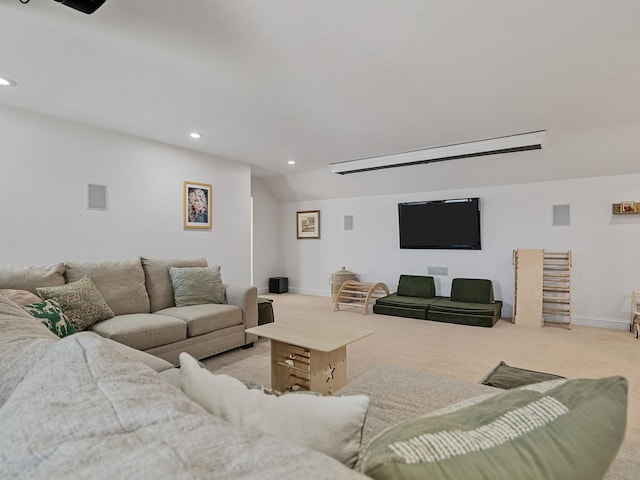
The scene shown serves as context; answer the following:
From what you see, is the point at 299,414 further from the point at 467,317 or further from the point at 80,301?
the point at 467,317

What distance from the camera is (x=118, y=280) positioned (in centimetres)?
329

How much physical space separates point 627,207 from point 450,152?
93.2 inches

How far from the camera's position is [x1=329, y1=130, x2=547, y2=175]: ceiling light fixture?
431 cm

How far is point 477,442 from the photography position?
56cm

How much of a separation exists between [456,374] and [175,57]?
3.38 metres

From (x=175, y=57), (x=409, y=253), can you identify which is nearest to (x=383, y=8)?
(x=175, y=57)

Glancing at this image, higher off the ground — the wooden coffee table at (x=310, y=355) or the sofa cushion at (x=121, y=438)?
the sofa cushion at (x=121, y=438)

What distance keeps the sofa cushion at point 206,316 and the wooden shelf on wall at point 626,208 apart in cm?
500

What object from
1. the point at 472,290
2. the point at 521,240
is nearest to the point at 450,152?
the point at 521,240

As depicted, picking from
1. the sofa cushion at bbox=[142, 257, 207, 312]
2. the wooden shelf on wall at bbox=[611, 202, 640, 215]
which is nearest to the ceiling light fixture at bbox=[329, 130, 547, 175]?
the wooden shelf on wall at bbox=[611, 202, 640, 215]

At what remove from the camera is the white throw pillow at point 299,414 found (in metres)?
0.63

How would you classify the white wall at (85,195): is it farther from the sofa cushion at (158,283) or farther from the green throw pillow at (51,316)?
the green throw pillow at (51,316)

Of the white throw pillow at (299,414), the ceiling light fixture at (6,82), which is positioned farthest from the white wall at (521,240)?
the white throw pillow at (299,414)

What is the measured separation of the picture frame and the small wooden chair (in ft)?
3.43
